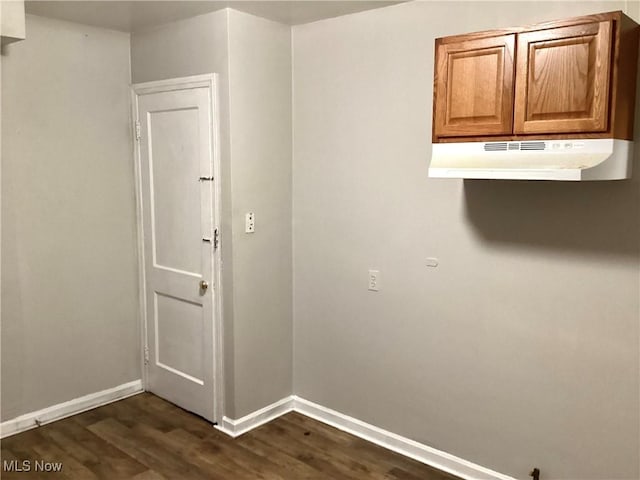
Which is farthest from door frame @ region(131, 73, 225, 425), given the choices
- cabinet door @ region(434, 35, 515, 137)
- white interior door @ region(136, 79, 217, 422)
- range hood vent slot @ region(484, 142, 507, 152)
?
range hood vent slot @ region(484, 142, 507, 152)

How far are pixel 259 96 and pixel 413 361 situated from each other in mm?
1774

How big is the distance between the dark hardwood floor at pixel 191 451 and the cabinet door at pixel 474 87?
1.84 meters

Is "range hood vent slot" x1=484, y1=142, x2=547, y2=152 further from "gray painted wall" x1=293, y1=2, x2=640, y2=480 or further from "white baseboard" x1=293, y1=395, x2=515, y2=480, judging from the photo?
"white baseboard" x1=293, y1=395, x2=515, y2=480

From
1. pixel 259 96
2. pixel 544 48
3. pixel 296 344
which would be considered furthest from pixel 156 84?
pixel 544 48

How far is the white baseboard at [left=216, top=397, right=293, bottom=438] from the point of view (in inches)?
137

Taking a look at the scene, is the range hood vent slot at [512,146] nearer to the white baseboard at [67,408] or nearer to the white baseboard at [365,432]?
the white baseboard at [365,432]

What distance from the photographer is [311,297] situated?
12.0 feet

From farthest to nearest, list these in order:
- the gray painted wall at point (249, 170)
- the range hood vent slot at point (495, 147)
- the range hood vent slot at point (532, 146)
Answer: the gray painted wall at point (249, 170), the range hood vent slot at point (495, 147), the range hood vent slot at point (532, 146)

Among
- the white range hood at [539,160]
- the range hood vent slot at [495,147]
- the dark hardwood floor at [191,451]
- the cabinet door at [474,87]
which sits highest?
the cabinet door at [474,87]

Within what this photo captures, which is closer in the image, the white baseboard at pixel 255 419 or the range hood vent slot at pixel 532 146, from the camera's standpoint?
the range hood vent slot at pixel 532 146

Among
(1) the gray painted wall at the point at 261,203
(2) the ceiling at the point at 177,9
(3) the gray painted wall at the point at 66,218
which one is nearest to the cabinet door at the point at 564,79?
(2) the ceiling at the point at 177,9

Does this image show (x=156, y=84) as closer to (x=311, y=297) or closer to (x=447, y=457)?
(x=311, y=297)

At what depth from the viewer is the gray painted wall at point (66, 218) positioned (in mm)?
3357

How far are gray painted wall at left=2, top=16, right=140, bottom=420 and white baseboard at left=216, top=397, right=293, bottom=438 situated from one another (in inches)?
37.7
